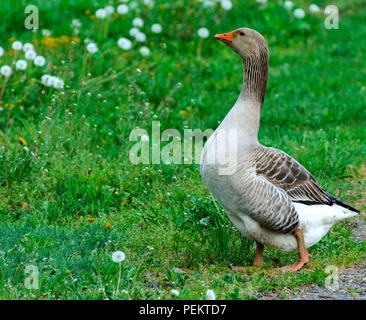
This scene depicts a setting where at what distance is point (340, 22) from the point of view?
12.5 meters

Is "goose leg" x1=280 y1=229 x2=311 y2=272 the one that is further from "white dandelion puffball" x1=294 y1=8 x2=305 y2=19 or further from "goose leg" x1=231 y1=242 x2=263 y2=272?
"white dandelion puffball" x1=294 y1=8 x2=305 y2=19

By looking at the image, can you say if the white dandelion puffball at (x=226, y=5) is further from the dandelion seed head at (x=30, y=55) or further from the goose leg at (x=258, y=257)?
the goose leg at (x=258, y=257)

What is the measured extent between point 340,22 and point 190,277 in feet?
28.6

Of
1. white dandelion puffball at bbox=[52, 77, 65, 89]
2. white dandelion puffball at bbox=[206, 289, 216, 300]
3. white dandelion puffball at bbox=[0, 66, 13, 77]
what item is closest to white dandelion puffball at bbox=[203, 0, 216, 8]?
white dandelion puffball at bbox=[52, 77, 65, 89]

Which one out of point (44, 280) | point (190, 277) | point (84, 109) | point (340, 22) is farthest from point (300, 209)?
point (340, 22)

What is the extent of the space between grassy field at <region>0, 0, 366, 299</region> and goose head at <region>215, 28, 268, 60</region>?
147 cm

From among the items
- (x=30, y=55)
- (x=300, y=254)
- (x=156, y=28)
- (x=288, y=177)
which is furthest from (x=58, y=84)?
(x=300, y=254)

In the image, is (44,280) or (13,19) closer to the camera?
(44,280)

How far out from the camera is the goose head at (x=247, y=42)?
520 cm

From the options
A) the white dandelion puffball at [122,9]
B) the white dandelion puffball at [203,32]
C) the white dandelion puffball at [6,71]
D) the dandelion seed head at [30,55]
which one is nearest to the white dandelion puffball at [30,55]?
the dandelion seed head at [30,55]

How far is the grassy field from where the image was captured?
16.5 feet

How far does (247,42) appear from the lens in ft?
17.1

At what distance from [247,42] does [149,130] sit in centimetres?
278

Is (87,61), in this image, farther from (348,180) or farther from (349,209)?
(349,209)
